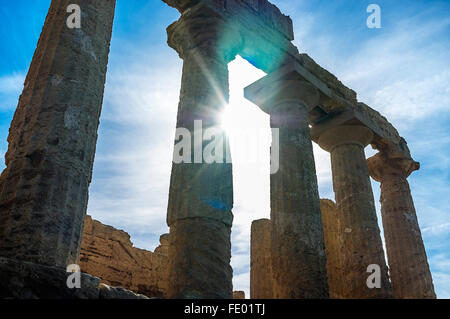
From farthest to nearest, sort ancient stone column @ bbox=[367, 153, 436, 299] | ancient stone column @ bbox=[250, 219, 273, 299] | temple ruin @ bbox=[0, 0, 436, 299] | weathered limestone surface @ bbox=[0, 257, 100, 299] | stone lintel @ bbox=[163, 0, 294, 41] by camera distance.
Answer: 1. ancient stone column @ bbox=[250, 219, 273, 299]
2. ancient stone column @ bbox=[367, 153, 436, 299]
3. stone lintel @ bbox=[163, 0, 294, 41]
4. temple ruin @ bbox=[0, 0, 436, 299]
5. weathered limestone surface @ bbox=[0, 257, 100, 299]

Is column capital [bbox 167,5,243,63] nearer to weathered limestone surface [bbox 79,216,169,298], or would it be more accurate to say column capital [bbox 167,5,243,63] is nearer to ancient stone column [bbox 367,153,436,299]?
weathered limestone surface [bbox 79,216,169,298]

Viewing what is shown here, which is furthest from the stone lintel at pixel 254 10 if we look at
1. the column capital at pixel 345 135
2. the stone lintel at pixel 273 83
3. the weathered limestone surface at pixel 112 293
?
the weathered limestone surface at pixel 112 293

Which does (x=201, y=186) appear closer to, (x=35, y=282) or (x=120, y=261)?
(x=35, y=282)

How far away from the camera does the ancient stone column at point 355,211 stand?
1253 centimetres

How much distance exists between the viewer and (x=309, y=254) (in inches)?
402

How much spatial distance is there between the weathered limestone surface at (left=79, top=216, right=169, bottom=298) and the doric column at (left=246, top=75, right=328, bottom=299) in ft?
23.3

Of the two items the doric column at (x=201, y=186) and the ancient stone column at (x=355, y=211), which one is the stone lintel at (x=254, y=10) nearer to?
the doric column at (x=201, y=186)

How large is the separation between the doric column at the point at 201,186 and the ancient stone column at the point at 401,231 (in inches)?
386

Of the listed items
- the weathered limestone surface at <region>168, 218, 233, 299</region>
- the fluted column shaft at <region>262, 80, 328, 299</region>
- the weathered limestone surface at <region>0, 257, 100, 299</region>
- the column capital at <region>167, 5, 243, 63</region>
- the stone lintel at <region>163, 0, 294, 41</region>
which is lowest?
the weathered limestone surface at <region>0, 257, 100, 299</region>

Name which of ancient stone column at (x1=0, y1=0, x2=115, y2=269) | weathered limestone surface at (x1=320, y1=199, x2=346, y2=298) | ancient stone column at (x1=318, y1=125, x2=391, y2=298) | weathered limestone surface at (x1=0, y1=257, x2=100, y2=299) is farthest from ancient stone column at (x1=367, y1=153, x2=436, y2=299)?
weathered limestone surface at (x1=0, y1=257, x2=100, y2=299)

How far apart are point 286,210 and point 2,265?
25.6ft

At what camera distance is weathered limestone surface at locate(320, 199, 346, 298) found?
15859mm

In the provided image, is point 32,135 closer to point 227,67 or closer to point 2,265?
point 2,265
